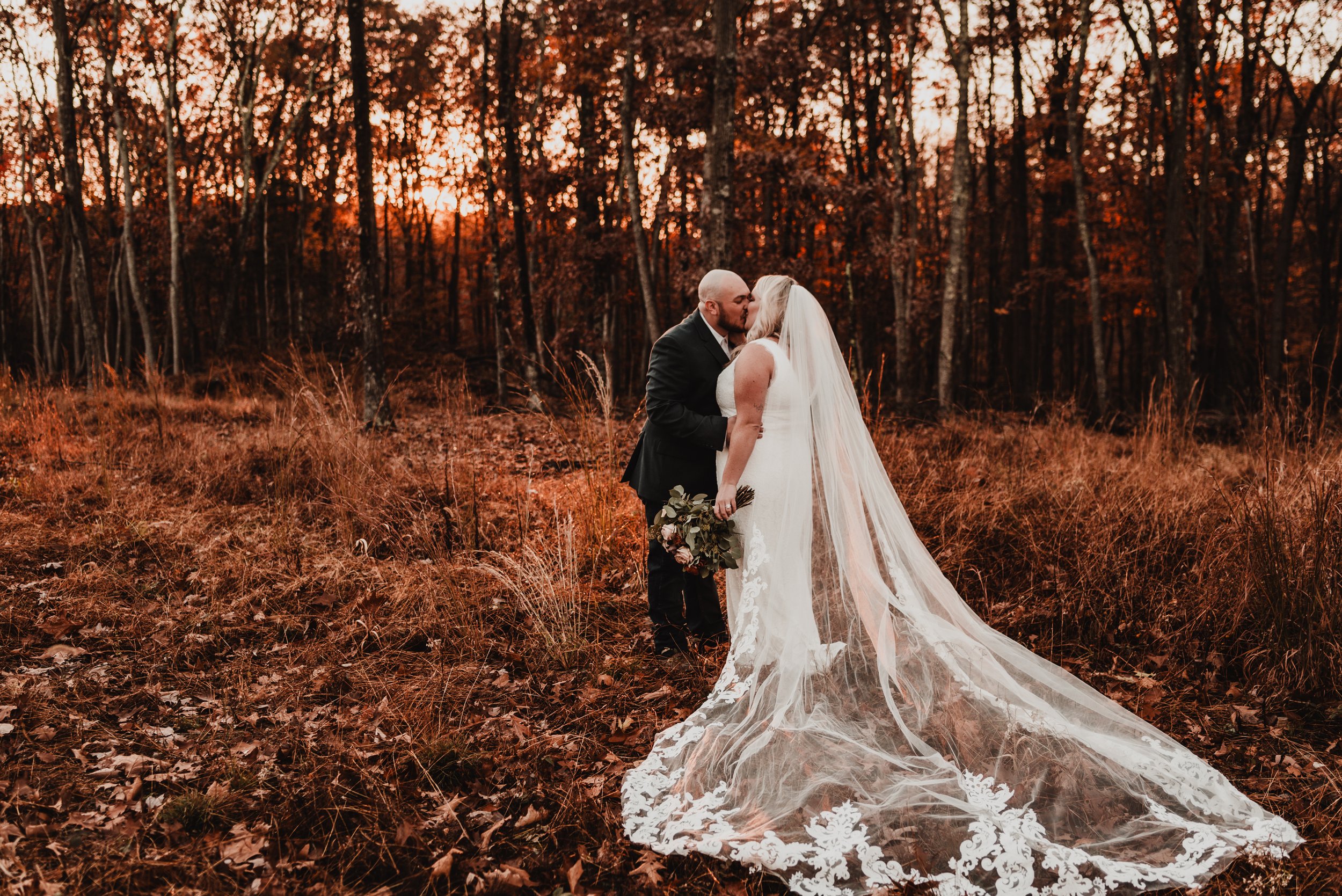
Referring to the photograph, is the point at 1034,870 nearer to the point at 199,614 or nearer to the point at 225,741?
the point at 225,741

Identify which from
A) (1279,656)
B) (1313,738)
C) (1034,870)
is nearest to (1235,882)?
(1034,870)

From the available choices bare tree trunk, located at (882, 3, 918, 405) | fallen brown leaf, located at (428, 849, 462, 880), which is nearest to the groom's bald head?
fallen brown leaf, located at (428, 849, 462, 880)

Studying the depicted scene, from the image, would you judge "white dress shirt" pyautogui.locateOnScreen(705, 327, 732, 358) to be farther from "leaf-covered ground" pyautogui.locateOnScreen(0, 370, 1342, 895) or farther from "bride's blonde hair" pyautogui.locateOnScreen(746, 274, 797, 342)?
"leaf-covered ground" pyautogui.locateOnScreen(0, 370, 1342, 895)

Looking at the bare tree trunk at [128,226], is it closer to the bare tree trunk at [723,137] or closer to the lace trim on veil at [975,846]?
the bare tree trunk at [723,137]

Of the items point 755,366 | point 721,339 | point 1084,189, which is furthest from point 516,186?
point 755,366

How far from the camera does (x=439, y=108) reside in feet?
90.0

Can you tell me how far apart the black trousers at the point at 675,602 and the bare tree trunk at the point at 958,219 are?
327 inches

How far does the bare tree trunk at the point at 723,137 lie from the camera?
30.9 feet

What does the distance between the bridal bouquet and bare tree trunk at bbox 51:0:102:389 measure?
37.4 ft

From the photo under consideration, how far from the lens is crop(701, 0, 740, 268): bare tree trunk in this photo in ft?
30.9

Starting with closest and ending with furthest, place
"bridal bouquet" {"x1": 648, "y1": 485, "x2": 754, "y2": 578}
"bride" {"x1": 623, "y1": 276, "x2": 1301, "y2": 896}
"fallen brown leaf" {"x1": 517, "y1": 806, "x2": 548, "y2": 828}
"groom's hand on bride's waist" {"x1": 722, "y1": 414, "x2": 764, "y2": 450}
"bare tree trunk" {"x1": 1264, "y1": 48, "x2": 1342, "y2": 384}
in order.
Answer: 1. "bride" {"x1": 623, "y1": 276, "x2": 1301, "y2": 896}
2. "fallen brown leaf" {"x1": 517, "y1": 806, "x2": 548, "y2": 828}
3. "bridal bouquet" {"x1": 648, "y1": 485, "x2": 754, "y2": 578}
4. "groom's hand on bride's waist" {"x1": 722, "y1": 414, "x2": 764, "y2": 450}
5. "bare tree trunk" {"x1": 1264, "y1": 48, "x2": 1342, "y2": 384}

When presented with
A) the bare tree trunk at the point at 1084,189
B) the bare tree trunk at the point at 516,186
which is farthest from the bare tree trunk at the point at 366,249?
the bare tree trunk at the point at 1084,189

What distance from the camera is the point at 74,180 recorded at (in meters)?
13.6

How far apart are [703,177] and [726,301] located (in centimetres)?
804
